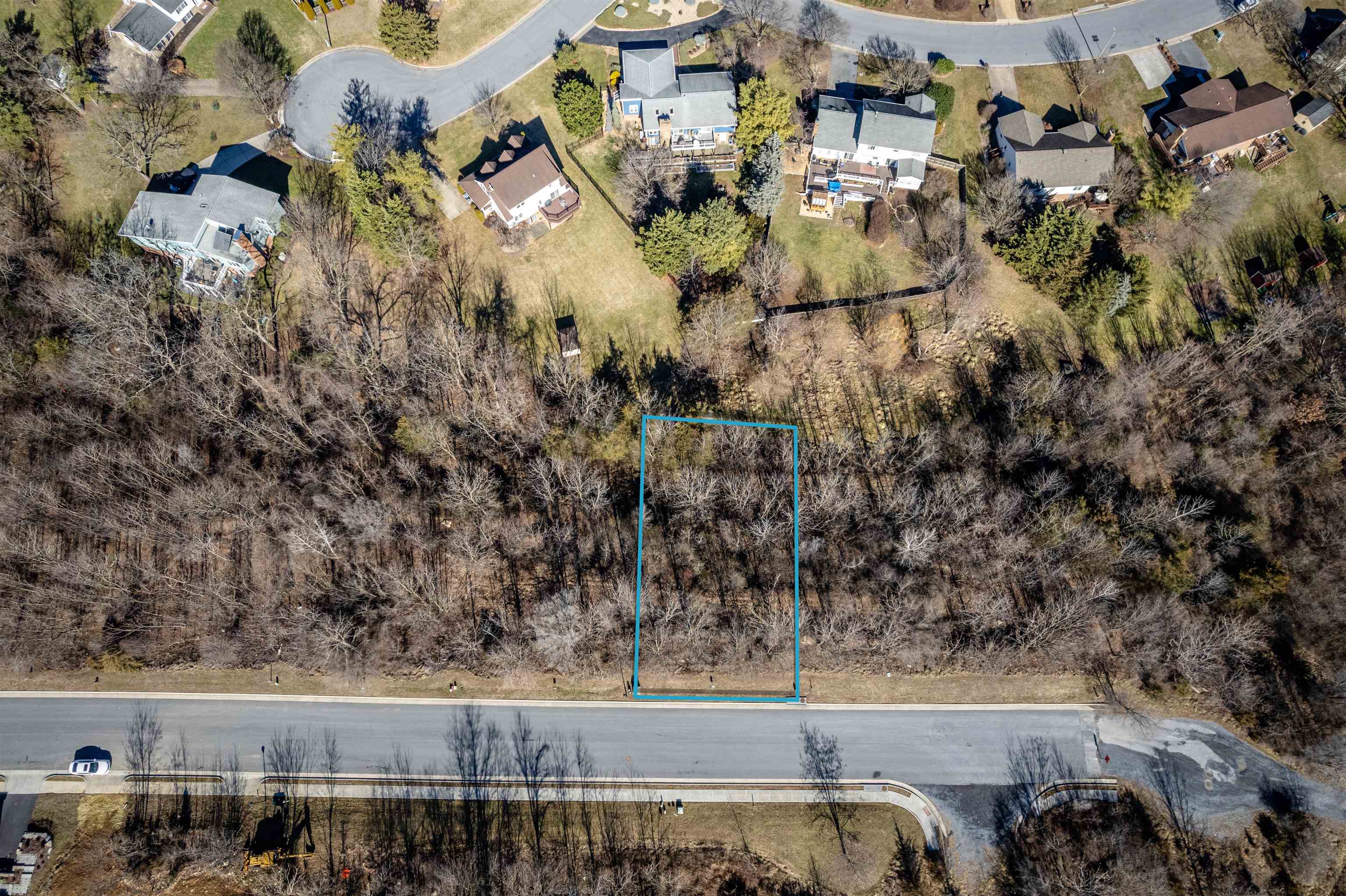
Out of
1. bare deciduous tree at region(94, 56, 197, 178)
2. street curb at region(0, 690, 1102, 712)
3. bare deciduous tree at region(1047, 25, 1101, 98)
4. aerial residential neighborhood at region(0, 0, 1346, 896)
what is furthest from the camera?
bare deciduous tree at region(1047, 25, 1101, 98)

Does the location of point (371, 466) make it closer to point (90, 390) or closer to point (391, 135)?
point (90, 390)

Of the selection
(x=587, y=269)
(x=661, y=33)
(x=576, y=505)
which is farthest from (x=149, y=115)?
(x=576, y=505)

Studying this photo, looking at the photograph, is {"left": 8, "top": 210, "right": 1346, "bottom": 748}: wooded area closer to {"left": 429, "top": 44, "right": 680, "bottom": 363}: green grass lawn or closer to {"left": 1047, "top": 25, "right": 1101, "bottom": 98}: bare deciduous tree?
{"left": 429, "top": 44, "right": 680, "bottom": 363}: green grass lawn

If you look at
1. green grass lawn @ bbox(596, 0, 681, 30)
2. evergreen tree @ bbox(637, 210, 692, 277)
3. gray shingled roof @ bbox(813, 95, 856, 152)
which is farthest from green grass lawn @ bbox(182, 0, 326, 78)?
→ gray shingled roof @ bbox(813, 95, 856, 152)

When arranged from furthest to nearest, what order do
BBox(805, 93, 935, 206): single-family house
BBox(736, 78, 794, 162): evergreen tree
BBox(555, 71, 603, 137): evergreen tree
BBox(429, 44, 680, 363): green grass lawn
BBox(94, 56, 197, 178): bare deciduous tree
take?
BBox(429, 44, 680, 363): green grass lawn
BBox(94, 56, 197, 178): bare deciduous tree
BBox(555, 71, 603, 137): evergreen tree
BBox(805, 93, 935, 206): single-family house
BBox(736, 78, 794, 162): evergreen tree

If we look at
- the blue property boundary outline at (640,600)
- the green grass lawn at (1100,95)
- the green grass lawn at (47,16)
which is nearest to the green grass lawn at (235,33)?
the green grass lawn at (47,16)

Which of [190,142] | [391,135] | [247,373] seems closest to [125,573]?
[247,373]

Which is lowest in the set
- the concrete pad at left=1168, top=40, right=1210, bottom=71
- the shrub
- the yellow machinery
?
the yellow machinery

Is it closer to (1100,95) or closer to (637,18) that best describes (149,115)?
(637,18)
